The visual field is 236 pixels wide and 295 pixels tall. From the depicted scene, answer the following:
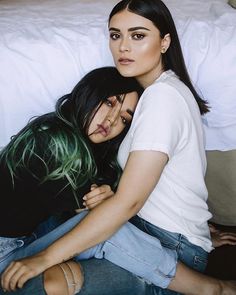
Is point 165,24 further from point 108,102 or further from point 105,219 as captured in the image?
point 105,219

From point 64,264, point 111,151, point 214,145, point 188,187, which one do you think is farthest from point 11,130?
point 214,145

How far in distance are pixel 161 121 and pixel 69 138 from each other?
270 mm

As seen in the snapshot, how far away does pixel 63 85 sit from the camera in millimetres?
1178

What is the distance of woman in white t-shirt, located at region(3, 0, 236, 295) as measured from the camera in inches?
35.8

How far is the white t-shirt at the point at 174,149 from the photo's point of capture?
2.95 feet

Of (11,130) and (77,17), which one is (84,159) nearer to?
(11,130)

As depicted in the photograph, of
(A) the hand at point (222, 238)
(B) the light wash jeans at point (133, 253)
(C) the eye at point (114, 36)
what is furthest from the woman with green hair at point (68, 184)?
(A) the hand at point (222, 238)

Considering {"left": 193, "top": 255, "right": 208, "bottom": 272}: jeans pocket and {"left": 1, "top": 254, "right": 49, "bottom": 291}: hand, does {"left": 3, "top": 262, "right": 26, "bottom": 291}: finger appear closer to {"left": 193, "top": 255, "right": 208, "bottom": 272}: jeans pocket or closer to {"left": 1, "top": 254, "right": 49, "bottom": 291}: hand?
{"left": 1, "top": 254, "right": 49, "bottom": 291}: hand

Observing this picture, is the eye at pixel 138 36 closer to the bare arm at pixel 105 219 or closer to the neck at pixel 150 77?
the neck at pixel 150 77

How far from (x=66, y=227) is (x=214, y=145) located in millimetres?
622

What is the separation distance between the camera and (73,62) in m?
1.17

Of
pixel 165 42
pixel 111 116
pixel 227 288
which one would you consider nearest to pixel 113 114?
pixel 111 116

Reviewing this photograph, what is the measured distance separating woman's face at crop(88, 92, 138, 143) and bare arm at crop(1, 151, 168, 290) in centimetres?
23


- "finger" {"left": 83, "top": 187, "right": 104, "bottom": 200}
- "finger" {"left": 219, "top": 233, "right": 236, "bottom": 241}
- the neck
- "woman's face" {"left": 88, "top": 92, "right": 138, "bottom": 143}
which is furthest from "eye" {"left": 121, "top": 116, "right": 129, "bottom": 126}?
"finger" {"left": 219, "top": 233, "right": 236, "bottom": 241}
